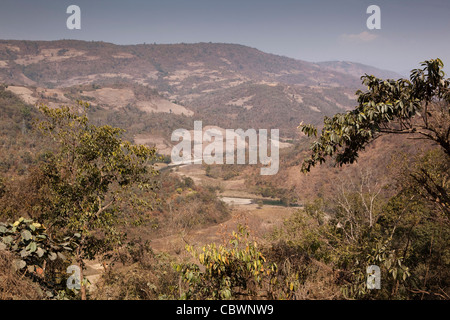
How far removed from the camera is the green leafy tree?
9234 millimetres

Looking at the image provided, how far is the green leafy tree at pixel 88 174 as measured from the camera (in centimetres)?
923

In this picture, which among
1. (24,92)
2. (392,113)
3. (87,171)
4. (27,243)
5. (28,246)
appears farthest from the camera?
(24,92)

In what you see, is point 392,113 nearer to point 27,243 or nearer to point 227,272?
point 227,272

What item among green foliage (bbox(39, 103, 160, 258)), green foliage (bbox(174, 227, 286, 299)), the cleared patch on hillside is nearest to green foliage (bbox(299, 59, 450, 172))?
green foliage (bbox(174, 227, 286, 299))

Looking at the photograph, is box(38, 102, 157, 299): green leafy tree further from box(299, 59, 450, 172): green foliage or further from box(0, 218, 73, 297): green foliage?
box(299, 59, 450, 172): green foliage

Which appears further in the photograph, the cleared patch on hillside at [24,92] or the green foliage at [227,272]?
the cleared patch on hillside at [24,92]

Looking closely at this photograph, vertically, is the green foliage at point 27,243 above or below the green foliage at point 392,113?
below

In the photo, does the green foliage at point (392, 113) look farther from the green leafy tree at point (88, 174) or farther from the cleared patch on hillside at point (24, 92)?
the cleared patch on hillside at point (24, 92)

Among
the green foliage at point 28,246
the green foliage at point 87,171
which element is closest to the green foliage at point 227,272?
the green foliage at point 28,246

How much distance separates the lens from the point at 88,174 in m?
9.59

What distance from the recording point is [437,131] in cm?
507

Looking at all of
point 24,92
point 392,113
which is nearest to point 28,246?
point 392,113
